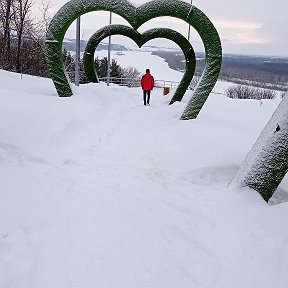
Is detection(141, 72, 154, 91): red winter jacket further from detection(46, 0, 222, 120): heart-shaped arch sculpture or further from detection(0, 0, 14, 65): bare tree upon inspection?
detection(0, 0, 14, 65): bare tree

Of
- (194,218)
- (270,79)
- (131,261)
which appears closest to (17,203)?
(131,261)

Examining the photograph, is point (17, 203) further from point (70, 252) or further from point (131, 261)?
point (131, 261)

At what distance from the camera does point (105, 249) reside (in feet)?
11.4

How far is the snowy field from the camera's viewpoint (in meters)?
3.14

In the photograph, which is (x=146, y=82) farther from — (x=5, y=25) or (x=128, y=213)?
(x=5, y=25)

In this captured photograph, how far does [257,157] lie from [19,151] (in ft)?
12.2

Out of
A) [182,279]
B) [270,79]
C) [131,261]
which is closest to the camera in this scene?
[182,279]

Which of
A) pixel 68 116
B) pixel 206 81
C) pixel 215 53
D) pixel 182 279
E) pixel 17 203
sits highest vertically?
pixel 215 53

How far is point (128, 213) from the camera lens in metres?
4.21

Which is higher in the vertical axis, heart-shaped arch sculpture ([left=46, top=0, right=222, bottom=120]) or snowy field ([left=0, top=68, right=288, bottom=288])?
heart-shaped arch sculpture ([left=46, top=0, right=222, bottom=120])

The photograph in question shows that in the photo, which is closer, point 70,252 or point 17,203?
point 70,252

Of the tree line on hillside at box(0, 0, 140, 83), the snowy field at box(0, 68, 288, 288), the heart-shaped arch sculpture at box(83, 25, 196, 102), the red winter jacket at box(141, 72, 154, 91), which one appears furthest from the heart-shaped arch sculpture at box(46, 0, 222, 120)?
the tree line on hillside at box(0, 0, 140, 83)

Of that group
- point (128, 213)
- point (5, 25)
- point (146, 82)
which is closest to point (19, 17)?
point (5, 25)

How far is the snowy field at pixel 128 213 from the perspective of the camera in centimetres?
314
